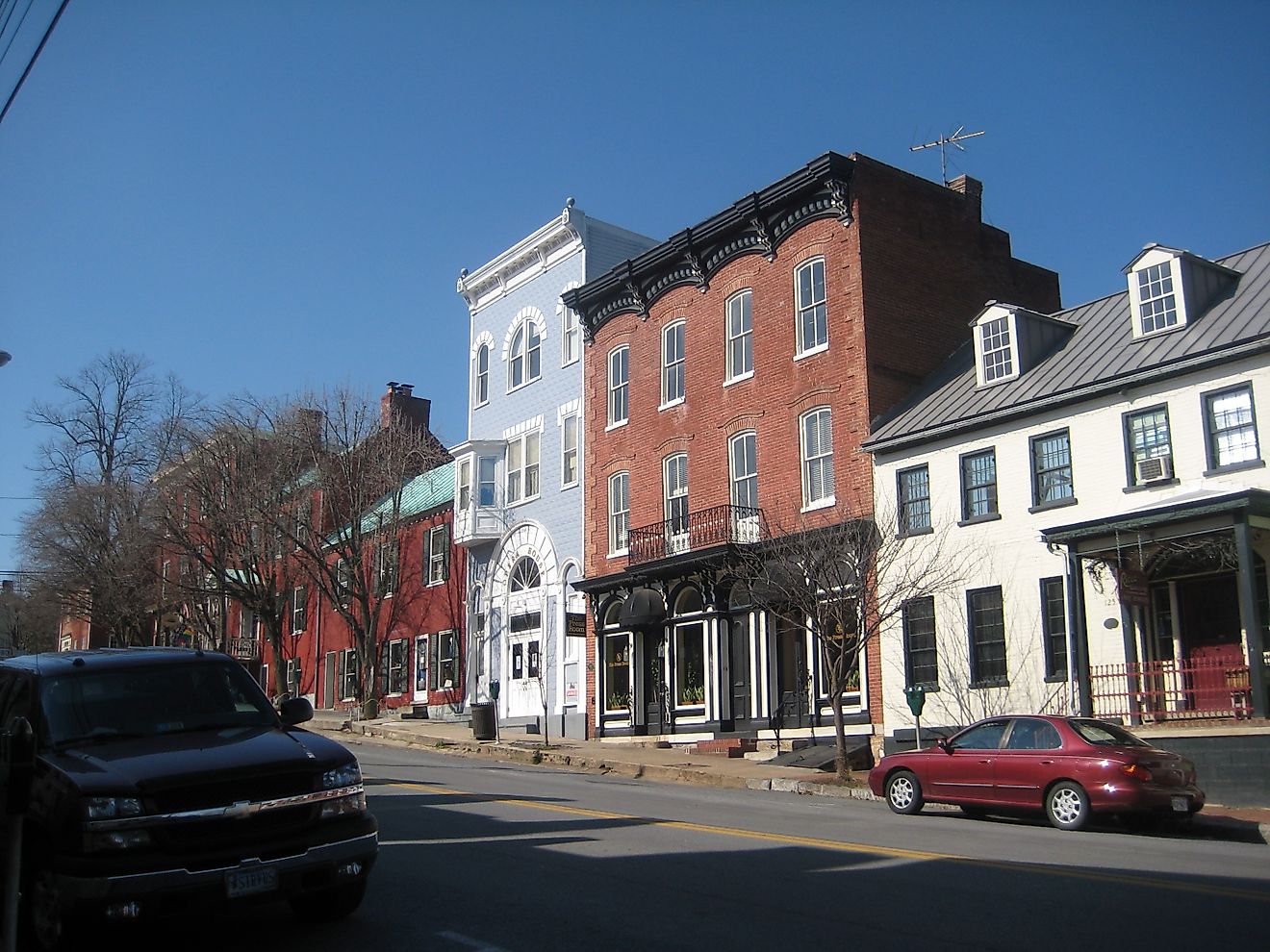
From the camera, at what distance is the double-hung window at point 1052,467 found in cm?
2325

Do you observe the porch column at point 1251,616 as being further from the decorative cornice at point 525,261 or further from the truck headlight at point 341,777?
the decorative cornice at point 525,261

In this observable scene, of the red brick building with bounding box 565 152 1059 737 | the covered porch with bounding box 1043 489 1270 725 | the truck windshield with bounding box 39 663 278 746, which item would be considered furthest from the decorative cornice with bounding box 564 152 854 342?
the truck windshield with bounding box 39 663 278 746

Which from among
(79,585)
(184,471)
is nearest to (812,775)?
(184,471)

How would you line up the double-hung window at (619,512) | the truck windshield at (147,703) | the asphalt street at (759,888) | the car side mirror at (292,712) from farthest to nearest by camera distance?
the double-hung window at (619,512)
the car side mirror at (292,712)
the truck windshield at (147,703)
the asphalt street at (759,888)

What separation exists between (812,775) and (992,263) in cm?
1524

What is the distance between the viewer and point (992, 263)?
103 ft

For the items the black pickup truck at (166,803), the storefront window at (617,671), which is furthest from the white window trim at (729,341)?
the black pickup truck at (166,803)

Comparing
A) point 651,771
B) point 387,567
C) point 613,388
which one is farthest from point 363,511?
point 651,771

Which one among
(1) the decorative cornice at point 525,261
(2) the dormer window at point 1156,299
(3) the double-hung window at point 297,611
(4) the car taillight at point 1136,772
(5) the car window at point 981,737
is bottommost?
(4) the car taillight at point 1136,772

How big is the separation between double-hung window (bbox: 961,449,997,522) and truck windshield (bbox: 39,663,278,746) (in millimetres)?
18289

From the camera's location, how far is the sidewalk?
1672cm

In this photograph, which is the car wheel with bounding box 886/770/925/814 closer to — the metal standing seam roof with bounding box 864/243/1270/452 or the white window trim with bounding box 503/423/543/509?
the metal standing seam roof with bounding box 864/243/1270/452

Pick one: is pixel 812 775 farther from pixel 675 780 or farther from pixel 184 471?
pixel 184 471

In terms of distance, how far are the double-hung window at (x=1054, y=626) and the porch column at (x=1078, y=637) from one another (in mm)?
473
